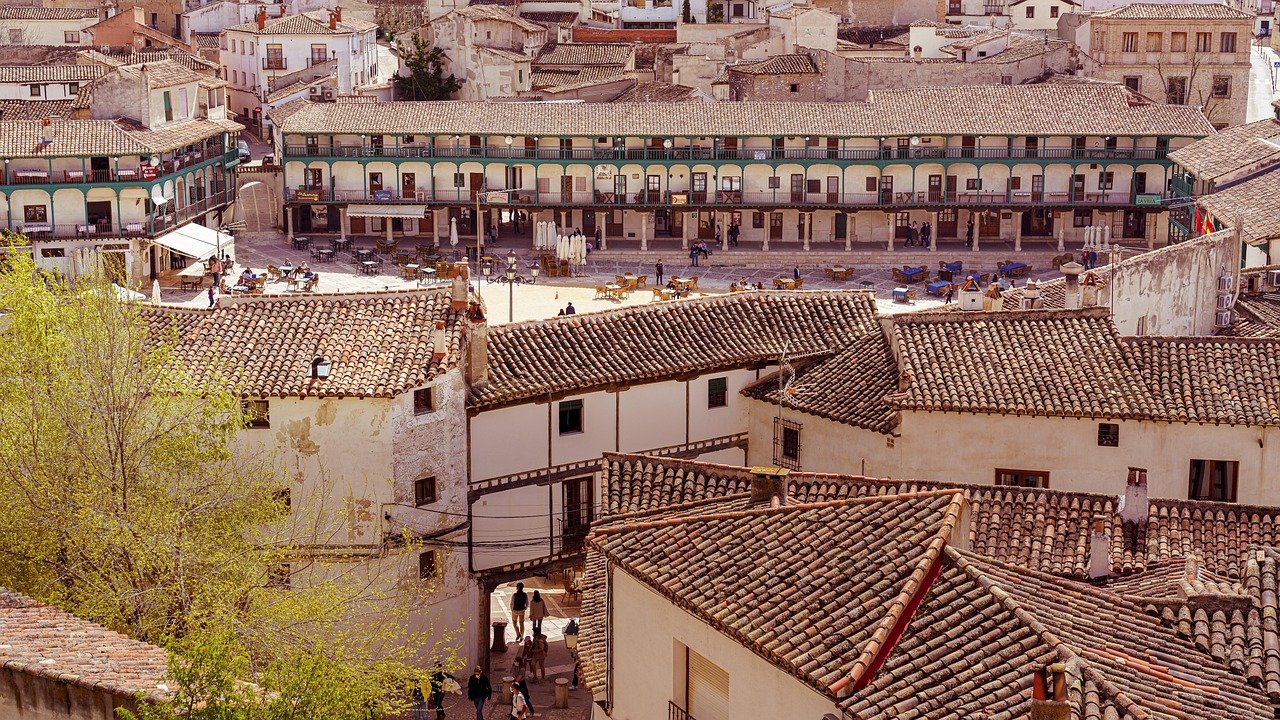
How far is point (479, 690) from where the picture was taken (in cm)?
3241

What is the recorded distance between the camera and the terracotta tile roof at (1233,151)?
5881cm

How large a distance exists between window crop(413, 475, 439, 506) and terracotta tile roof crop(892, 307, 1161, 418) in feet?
28.0

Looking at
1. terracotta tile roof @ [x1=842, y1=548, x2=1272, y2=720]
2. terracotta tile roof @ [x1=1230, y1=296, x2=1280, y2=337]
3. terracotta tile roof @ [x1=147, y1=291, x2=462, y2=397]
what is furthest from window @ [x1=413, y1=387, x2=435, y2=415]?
terracotta tile roof @ [x1=1230, y1=296, x2=1280, y2=337]

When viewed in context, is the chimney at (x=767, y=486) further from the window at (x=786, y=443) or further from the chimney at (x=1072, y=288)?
the chimney at (x=1072, y=288)

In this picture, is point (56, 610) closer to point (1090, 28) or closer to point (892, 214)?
point (892, 214)

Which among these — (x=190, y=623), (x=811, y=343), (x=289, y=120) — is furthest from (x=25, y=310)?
(x=289, y=120)

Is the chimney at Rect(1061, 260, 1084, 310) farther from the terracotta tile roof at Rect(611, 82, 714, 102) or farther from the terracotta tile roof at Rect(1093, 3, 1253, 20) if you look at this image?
the terracotta tile roof at Rect(1093, 3, 1253, 20)

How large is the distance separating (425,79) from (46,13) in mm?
24102

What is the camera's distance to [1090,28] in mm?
92250

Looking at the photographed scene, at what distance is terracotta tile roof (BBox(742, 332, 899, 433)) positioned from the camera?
1416 inches

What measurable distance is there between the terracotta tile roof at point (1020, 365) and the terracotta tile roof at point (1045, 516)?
5.55 m

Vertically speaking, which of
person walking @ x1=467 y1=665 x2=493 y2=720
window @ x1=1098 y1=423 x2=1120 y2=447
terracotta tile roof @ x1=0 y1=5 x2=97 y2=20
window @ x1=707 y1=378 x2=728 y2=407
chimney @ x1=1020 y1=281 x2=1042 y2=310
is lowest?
person walking @ x1=467 y1=665 x2=493 y2=720

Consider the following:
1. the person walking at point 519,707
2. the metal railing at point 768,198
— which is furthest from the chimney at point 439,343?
the metal railing at point 768,198

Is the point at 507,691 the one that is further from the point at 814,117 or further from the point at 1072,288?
the point at 814,117
